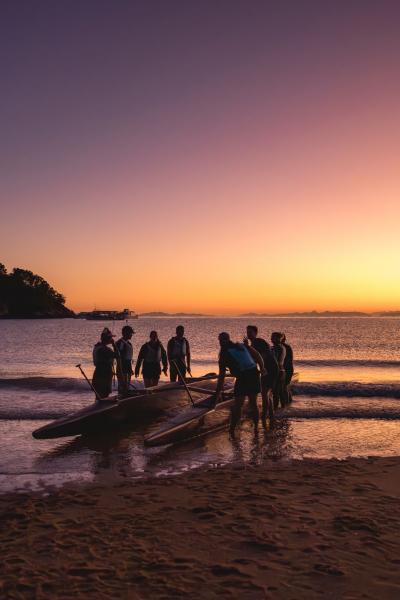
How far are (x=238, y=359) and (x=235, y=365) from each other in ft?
0.46

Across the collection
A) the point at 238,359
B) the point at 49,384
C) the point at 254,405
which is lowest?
the point at 49,384

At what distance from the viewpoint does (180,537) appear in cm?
546

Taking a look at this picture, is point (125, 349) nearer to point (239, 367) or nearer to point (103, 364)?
point (103, 364)

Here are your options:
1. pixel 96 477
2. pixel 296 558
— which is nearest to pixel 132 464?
pixel 96 477

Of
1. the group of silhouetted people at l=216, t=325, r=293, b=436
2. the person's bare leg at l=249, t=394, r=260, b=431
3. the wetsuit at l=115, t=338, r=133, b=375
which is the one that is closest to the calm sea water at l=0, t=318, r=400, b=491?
the person's bare leg at l=249, t=394, r=260, b=431

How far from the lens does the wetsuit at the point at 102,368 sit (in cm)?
1186

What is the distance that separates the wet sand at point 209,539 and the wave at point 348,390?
11.3 m

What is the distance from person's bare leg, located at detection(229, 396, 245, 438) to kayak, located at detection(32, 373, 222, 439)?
1829 mm

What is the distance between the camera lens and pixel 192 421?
35.1 ft

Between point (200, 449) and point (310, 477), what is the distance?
2.93 meters

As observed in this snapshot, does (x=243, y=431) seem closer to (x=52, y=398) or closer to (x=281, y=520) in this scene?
(x=281, y=520)

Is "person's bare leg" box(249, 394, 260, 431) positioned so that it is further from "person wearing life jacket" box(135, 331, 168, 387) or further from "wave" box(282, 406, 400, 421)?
"person wearing life jacket" box(135, 331, 168, 387)

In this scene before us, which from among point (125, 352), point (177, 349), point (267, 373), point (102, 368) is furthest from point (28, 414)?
point (267, 373)

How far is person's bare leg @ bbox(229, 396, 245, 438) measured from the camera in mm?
10805
